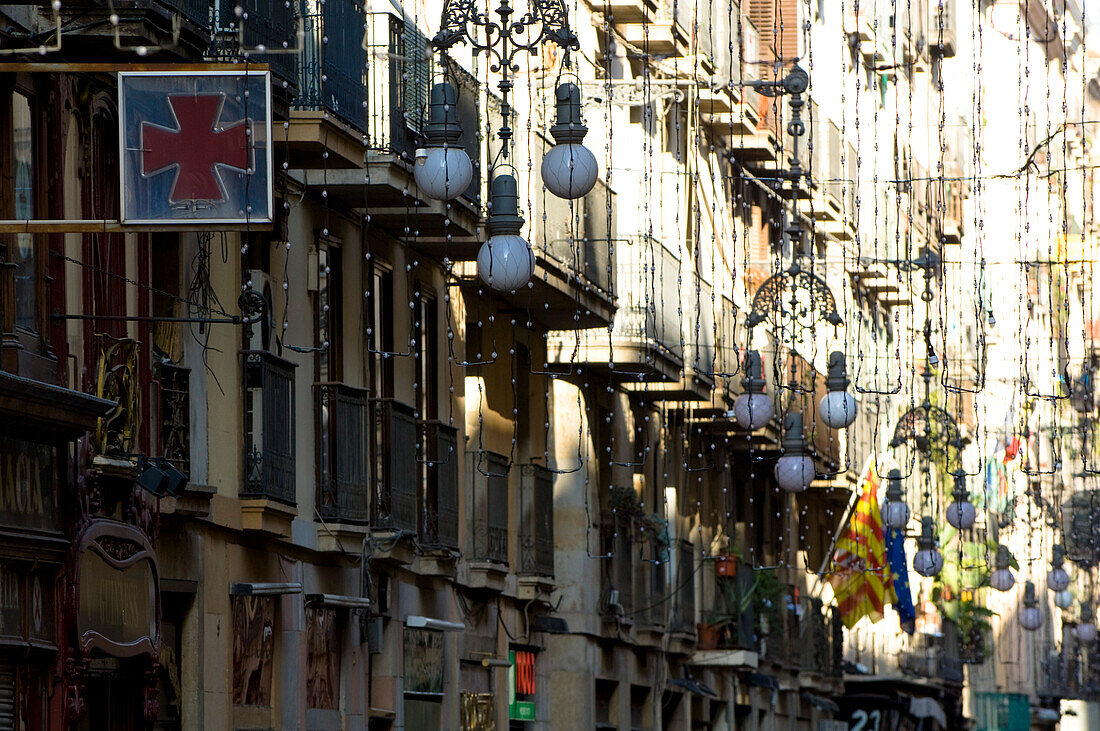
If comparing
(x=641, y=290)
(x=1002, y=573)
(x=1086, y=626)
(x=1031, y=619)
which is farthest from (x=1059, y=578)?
(x=641, y=290)

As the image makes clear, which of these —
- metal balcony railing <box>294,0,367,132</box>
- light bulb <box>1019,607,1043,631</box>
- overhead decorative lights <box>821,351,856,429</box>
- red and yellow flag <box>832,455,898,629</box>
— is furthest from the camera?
light bulb <box>1019,607,1043,631</box>

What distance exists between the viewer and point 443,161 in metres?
18.2

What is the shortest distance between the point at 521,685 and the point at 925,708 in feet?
73.3

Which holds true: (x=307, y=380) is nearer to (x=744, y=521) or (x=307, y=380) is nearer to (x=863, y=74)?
(x=744, y=521)

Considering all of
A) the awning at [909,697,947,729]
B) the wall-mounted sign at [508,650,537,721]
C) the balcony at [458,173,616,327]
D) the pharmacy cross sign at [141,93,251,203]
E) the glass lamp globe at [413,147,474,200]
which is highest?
the balcony at [458,173,616,327]

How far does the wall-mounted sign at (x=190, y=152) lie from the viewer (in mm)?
12805

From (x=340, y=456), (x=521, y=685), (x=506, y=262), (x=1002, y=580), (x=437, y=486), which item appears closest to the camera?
(x=506, y=262)

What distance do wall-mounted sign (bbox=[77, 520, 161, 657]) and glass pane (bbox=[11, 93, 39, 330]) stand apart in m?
1.40

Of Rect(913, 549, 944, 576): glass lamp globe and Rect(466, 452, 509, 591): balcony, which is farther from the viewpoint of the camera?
Rect(913, 549, 944, 576): glass lamp globe

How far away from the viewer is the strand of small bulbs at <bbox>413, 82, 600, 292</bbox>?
18.2m

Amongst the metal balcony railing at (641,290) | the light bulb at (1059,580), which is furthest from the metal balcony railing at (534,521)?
the light bulb at (1059,580)

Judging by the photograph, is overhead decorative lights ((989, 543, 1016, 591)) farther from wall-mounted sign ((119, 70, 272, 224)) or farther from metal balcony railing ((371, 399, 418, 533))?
wall-mounted sign ((119, 70, 272, 224))

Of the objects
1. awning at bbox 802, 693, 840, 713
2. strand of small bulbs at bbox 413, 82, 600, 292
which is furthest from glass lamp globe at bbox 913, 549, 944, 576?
strand of small bulbs at bbox 413, 82, 600, 292

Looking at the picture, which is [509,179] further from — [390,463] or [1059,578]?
[1059,578]
